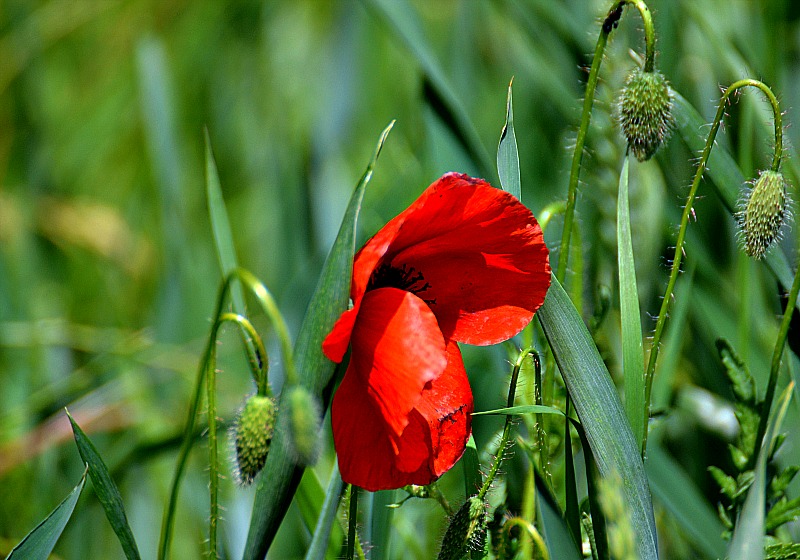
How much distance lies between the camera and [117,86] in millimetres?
2035

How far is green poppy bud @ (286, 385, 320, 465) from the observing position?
443 mm

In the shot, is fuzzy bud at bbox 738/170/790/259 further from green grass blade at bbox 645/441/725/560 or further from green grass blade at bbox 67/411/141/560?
green grass blade at bbox 67/411/141/560

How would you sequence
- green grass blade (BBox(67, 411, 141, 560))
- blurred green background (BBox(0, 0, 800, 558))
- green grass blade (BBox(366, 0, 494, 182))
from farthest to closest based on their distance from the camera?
blurred green background (BBox(0, 0, 800, 558))
green grass blade (BBox(366, 0, 494, 182))
green grass blade (BBox(67, 411, 141, 560))

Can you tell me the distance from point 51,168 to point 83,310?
0.34 m

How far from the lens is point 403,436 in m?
0.50

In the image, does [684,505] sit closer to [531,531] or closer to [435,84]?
[531,531]

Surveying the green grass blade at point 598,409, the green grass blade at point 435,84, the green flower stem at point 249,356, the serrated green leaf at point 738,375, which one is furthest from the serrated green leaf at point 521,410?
the green grass blade at point 435,84

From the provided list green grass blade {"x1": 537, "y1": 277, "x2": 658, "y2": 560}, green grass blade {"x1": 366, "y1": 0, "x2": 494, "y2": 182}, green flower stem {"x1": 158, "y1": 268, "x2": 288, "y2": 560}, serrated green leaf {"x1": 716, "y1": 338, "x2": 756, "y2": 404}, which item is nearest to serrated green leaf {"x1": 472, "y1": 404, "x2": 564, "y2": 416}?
green grass blade {"x1": 537, "y1": 277, "x2": 658, "y2": 560}

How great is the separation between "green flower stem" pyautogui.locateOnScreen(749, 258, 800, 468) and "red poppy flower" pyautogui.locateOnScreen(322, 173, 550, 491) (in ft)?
0.61

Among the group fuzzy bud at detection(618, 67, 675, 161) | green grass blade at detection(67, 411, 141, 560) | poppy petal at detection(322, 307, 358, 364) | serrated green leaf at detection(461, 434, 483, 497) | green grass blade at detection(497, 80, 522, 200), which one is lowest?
green grass blade at detection(67, 411, 141, 560)

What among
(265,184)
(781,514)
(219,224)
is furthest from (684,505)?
(265,184)

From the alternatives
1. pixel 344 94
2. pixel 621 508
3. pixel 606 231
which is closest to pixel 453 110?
pixel 606 231

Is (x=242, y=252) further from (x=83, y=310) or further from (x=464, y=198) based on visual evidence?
(x=464, y=198)

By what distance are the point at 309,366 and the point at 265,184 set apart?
131 centimetres
